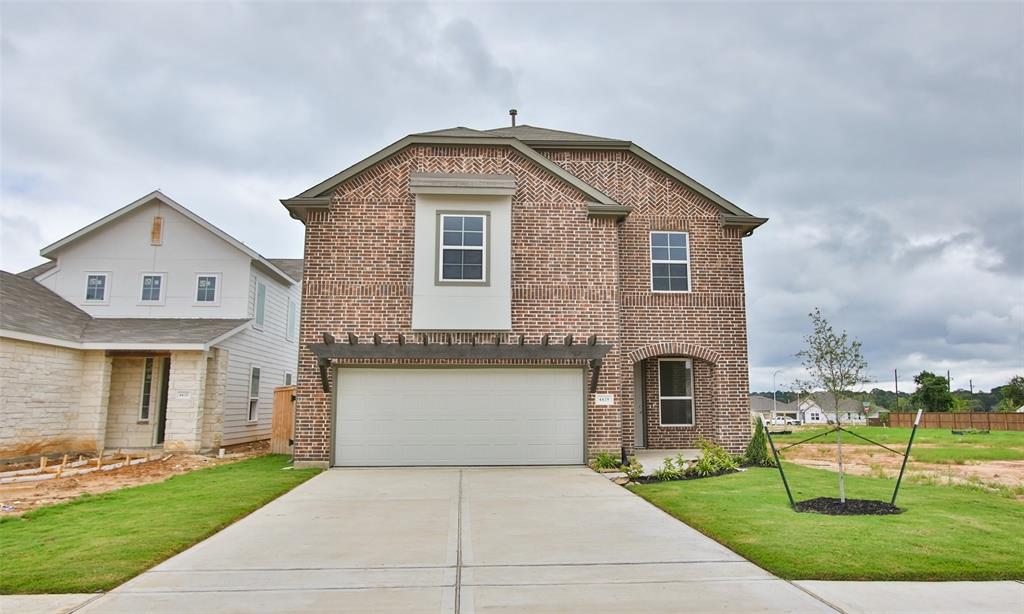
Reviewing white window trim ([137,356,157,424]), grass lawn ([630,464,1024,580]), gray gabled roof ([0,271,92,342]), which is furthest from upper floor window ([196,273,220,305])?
grass lawn ([630,464,1024,580])

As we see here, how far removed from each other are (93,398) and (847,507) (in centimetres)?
1802

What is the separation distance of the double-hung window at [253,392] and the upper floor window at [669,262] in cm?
1326

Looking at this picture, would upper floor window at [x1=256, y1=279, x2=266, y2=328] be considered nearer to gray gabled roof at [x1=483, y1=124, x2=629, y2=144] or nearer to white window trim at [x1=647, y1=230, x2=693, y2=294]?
gray gabled roof at [x1=483, y1=124, x2=629, y2=144]

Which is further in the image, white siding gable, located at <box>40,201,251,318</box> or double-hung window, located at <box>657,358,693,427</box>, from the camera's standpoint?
white siding gable, located at <box>40,201,251,318</box>

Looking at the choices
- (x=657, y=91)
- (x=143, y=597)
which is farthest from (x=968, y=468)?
(x=143, y=597)

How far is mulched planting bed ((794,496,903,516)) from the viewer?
8.27m

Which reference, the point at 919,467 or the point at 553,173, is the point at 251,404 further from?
the point at 919,467

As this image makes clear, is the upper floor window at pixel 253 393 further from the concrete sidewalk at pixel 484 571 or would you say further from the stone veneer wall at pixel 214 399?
the concrete sidewalk at pixel 484 571

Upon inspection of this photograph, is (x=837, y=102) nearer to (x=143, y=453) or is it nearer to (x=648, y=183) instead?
(x=648, y=183)

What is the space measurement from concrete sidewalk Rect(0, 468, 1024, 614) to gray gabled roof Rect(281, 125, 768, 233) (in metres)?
7.55

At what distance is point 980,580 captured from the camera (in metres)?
5.54

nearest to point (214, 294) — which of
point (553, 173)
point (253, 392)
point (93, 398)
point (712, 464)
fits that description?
point (253, 392)

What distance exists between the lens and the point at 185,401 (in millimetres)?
16797

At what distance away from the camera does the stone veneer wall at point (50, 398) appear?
1439cm
